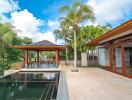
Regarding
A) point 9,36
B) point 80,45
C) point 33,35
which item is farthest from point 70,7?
point 33,35

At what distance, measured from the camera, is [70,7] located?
49.2 ft

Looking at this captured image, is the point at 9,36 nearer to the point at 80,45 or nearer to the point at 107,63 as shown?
Result: the point at 80,45

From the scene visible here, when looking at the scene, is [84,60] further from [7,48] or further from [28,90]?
[28,90]

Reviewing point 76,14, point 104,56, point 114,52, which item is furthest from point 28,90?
point 104,56

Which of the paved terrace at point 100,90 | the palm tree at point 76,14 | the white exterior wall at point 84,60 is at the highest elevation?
the palm tree at point 76,14

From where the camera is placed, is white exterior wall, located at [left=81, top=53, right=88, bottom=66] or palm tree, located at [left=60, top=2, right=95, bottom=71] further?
white exterior wall, located at [left=81, top=53, right=88, bottom=66]

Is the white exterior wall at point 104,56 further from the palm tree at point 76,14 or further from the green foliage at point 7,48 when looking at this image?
the green foliage at point 7,48

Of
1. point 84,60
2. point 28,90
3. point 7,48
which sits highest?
point 7,48

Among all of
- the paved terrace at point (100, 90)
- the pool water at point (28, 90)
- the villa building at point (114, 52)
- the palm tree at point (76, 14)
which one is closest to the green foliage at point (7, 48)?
the palm tree at point (76, 14)

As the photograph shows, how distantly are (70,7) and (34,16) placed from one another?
13131 mm

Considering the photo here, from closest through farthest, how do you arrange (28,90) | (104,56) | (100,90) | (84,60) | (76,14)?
(100,90)
(28,90)
(76,14)
(104,56)
(84,60)

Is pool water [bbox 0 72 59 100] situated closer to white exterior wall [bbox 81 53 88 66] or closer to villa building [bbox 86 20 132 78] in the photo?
villa building [bbox 86 20 132 78]

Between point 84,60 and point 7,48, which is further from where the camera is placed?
point 84,60

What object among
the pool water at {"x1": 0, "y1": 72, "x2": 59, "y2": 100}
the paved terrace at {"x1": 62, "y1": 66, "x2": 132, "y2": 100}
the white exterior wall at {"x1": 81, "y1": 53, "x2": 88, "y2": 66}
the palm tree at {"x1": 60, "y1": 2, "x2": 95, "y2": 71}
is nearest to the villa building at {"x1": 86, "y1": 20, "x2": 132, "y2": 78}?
the white exterior wall at {"x1": 81, "y1": 53, "x2": 88, "y2": 66}
